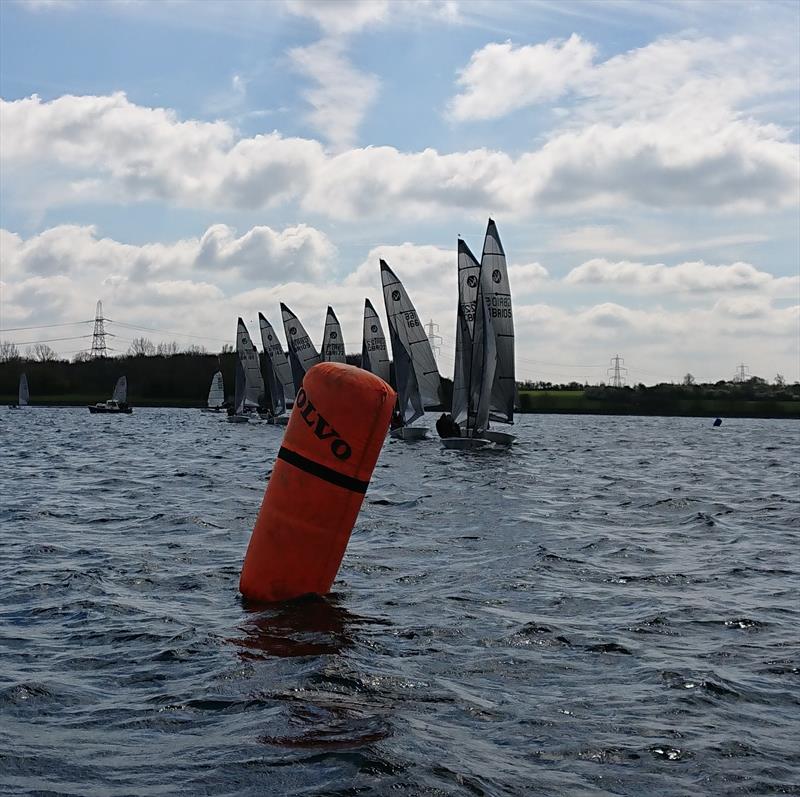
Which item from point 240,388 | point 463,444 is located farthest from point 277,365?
point 463,444

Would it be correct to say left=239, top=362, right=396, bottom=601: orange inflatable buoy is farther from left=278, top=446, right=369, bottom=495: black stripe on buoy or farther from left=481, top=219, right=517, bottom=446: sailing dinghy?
left=481, top=219, right=517, bottom=446: sailing dinghy

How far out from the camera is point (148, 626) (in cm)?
856

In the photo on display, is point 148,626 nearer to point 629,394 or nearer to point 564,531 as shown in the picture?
point 564,531

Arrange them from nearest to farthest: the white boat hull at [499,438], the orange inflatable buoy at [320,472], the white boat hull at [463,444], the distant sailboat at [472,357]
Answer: the orange inflatable buoy at [320,472] → the white boat hull at [463,444] → the distant sailboat at [472,357] → the white boat hull at [499,438]

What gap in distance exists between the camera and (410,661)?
7.56 meters

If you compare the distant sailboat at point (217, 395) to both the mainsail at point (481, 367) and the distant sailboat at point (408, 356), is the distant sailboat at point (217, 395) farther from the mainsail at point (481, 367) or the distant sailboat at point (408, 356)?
the mainsail at point (481, 367)

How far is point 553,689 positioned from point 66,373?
169 m

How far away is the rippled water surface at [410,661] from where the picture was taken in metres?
5.33

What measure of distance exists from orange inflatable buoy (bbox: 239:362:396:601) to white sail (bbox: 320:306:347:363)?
60527 mm

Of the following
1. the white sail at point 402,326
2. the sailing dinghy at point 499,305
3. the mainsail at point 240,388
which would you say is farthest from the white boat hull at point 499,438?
the mainsail at point 240,388

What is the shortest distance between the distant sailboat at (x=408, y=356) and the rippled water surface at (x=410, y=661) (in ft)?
113

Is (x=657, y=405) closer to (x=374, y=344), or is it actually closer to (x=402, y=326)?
(x=374, y=344)

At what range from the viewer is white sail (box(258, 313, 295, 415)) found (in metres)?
73.8

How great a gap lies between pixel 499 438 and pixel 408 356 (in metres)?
9.24
